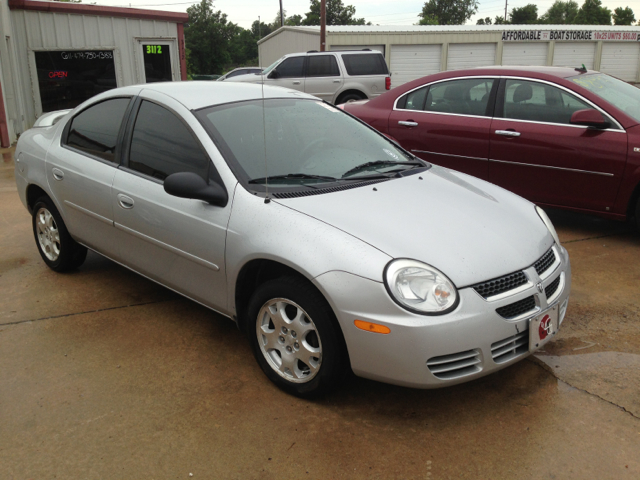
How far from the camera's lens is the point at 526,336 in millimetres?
2760

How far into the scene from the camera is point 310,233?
2807 millimetres

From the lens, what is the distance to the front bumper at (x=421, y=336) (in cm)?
252

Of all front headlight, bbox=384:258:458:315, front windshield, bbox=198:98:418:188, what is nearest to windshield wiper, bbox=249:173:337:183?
front windshield, bbox=198:98:418:188

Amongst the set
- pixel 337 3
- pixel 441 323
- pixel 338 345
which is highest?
pixel 337 3

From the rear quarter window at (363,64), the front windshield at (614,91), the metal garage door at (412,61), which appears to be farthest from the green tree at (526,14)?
the front windshield at (614,91)

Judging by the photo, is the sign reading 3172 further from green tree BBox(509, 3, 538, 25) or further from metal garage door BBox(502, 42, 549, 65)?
green tree BBox(509, 3, 538, 25)

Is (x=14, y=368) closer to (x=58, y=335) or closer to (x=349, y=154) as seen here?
(x=58, y=335)

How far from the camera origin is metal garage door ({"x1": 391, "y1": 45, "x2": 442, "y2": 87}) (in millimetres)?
28228

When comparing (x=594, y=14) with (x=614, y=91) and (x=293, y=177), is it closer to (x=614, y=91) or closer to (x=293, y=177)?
(x=614, y=91)

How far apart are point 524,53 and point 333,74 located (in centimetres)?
1834

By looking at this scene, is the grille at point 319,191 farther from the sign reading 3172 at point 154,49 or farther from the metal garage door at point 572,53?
the metal garage door at point 572,53

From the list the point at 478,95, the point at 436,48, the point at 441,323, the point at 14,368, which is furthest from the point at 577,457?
the point at 436,48

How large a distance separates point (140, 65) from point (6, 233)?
11.1m

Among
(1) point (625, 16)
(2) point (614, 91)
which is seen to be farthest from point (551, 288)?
(1) point (625, 16)
